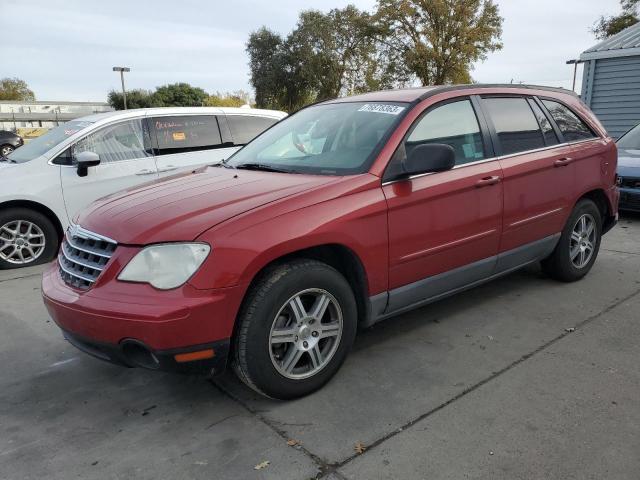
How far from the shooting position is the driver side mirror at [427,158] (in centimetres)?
306

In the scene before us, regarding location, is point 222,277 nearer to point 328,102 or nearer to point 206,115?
point 328,102

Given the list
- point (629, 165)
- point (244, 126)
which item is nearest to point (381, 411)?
point (244, 126)

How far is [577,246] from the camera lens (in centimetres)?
465

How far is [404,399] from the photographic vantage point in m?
2.87

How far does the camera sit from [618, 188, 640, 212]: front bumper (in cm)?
734

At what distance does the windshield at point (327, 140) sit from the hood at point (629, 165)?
536 cm

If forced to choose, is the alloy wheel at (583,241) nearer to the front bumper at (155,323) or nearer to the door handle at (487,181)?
the door handle at (487,181)

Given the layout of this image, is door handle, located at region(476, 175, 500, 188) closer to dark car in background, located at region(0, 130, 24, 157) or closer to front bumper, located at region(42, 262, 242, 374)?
front bumper, located at region(42, 262, 242, 374)

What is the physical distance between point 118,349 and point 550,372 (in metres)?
2.43

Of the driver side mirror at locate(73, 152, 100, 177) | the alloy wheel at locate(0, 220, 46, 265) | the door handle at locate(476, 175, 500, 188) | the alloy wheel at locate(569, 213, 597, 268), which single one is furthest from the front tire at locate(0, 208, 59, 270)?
the alloy wheel at locate(569, 213, 597, 268)

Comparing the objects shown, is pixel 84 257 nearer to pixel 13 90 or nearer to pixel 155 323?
pixel 155 323

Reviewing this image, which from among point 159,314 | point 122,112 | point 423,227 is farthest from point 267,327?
point 122,112

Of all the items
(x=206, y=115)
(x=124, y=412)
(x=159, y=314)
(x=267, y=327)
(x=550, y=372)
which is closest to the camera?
(x=159, y=314)

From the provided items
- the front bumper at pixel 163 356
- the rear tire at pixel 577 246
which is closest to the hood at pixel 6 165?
the front bumper at pixel 163 356
